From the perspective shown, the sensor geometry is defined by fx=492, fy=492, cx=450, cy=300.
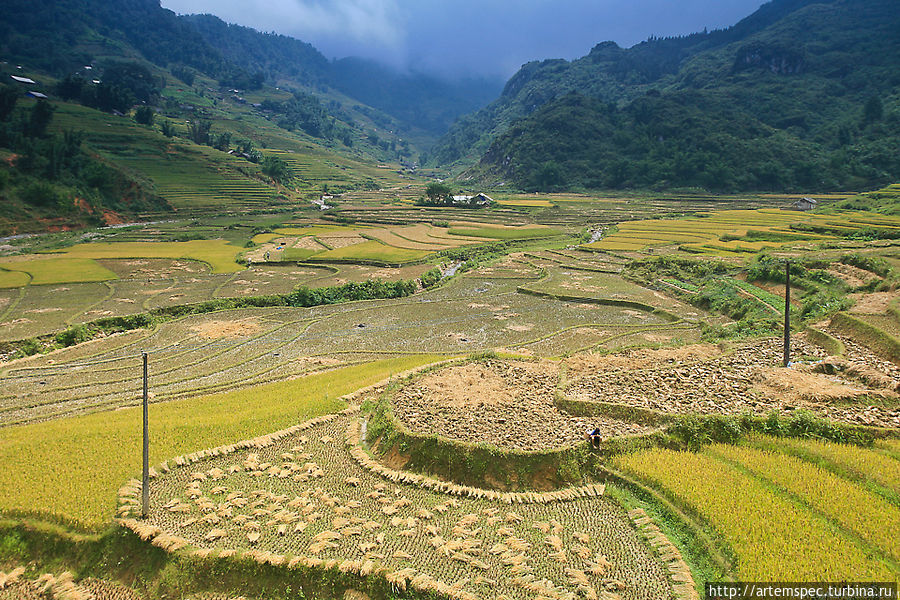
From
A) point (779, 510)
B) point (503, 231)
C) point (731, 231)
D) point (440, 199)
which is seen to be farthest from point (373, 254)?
point (440, 199)

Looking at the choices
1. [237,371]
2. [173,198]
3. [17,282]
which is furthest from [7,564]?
[173,198]

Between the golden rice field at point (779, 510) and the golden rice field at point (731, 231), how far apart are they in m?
33.4

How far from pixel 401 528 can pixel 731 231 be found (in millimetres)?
49176

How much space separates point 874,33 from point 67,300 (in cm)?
17707

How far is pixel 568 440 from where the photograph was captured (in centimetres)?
1216

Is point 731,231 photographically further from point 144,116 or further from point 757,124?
point 144,116

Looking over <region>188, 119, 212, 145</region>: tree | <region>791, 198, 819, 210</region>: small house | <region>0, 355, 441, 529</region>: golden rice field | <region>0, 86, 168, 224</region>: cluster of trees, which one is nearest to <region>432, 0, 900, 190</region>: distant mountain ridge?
<region>791, 198, 819, 210</region>: small house

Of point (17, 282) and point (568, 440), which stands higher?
point (17, 282)

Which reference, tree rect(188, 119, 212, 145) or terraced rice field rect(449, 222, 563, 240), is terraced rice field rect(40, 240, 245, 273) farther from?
tree rect(188, 119, 212, 145)

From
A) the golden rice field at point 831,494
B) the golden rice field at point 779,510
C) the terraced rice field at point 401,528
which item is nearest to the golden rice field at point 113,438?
the terraced rice field at point 401,528

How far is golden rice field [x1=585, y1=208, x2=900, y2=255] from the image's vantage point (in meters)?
41.8

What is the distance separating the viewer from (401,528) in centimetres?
963

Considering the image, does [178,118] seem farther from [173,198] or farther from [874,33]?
[874,33]

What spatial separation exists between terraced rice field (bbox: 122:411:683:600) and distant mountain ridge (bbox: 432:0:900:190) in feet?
325
